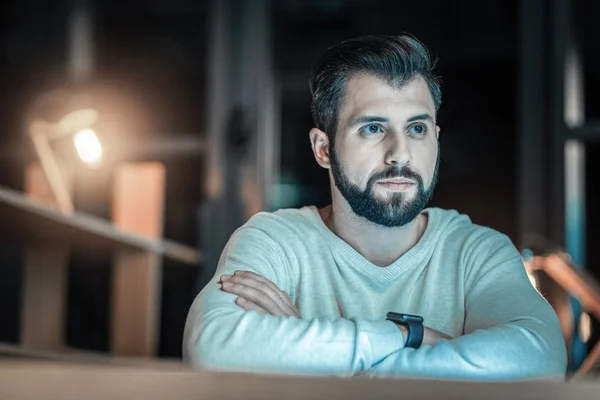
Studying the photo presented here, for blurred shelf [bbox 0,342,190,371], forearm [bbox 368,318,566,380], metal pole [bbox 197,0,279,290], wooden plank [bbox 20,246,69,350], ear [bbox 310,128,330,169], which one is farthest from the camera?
metal pole [bbox 197,0,279,290]

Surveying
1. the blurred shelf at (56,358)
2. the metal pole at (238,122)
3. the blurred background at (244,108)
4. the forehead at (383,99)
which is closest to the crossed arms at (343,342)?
the forehead at (383,99)

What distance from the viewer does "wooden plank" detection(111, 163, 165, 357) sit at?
238cm

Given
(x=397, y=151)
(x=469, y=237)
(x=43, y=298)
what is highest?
(x=397, y=151)

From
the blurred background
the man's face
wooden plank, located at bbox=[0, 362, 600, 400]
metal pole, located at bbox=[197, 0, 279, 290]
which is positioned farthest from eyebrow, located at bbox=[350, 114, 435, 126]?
metal pole, located at bbox=[197, 0, 279, 290]

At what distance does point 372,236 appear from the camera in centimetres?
98

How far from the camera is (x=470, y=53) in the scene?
287cm

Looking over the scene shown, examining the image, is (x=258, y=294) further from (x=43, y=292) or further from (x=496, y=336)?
(x=43, y=292)

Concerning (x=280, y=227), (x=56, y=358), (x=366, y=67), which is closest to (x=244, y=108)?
(x=56, y=358)

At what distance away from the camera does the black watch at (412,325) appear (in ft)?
2.79

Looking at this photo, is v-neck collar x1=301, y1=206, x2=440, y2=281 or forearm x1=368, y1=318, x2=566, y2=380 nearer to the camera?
forearm x1=368, y1=318, x2=566, y2=380

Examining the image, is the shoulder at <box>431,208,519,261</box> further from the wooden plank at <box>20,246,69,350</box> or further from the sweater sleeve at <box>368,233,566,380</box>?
the wooden plank at <box>20,246,69,350</box>

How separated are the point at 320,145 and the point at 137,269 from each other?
1.55 m

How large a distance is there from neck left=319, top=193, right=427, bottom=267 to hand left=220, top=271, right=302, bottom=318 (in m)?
0.11

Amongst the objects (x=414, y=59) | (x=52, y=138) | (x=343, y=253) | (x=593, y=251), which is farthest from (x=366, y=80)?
(x=593, y=251)
